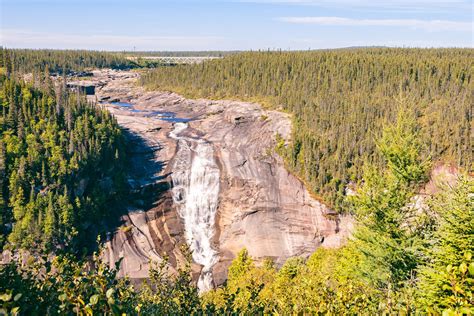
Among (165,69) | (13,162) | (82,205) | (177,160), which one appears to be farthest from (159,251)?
(165,69)

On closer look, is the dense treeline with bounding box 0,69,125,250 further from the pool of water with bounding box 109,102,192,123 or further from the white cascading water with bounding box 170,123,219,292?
the pool of water with bounding box 109,102,192,123

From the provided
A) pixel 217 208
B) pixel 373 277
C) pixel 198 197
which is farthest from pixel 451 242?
pixel 198 197

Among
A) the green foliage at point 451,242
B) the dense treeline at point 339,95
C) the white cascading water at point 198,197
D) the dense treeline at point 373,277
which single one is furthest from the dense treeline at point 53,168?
the green foliage at point 451,242

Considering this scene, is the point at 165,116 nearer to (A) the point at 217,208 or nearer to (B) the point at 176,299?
(A) the point at 217,208

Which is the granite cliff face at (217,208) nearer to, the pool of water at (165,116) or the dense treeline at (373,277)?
the pool of water at (165,116)

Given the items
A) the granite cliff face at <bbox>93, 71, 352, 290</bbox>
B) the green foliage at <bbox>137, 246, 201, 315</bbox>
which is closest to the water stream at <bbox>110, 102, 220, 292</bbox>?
the granite cliff face at <bbox>93, 71, 352, 290</bbox>

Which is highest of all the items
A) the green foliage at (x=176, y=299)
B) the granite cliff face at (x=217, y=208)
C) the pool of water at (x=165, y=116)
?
the pool of water at (x=165, y=116)

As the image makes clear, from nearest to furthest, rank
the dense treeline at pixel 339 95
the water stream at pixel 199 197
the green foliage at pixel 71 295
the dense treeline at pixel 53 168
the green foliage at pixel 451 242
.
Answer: the green foliage at pixel 71 295
the green foliage at pixel 451 242
the dense treeline at pixel 53 168
the water stream at pixel 199 197
the dense treeline at pixel 339 95
